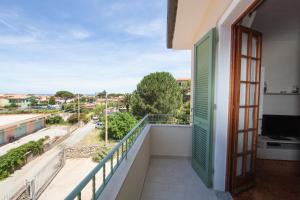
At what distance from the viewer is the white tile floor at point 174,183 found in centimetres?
208

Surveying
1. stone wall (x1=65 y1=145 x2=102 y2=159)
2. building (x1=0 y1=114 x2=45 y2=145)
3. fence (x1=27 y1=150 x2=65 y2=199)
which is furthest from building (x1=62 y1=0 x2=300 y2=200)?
building (x1=0 y1=114 x2=45 y2=145)

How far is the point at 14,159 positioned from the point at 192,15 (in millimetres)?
11635

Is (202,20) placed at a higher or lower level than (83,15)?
lower

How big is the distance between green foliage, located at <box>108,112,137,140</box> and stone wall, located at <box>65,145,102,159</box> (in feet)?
7.10

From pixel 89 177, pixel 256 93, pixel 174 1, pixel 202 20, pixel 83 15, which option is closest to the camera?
pixel 89 177

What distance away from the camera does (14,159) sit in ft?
31.4

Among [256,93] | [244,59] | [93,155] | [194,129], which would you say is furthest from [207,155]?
[93,155]

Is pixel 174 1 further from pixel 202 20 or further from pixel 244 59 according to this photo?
pixel 244 59

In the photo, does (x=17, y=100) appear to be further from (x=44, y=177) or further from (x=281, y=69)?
(x=281, y=69)

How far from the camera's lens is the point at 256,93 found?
216 centimetres

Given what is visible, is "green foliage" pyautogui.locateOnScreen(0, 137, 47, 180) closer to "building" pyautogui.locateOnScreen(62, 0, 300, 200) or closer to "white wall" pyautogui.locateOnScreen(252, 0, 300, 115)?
"building" pyautogui.locateOnScreen(62, 0, 300, 200)

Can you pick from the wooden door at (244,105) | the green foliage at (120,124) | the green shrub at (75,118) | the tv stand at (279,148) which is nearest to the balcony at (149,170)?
the wooden door at (244,105)

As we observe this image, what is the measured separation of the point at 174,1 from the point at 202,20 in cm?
72

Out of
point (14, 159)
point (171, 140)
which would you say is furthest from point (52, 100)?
point (171, 140)
